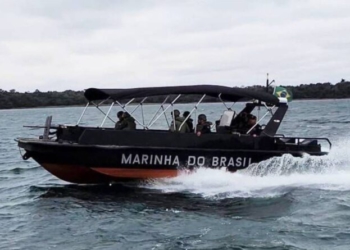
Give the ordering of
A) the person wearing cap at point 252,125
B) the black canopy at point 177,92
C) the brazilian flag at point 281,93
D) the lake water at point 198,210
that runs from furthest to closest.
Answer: the brazilian flag at point 281,93, the person wearing cap at point 252,125, the black canopy at point 177,92, the lake water at point 198,210

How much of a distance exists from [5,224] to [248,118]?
24.5ft

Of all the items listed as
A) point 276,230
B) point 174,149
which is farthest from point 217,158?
point 276,230

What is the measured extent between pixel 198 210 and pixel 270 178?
11.7 ft

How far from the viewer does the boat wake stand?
Answer: 17156 millimetres

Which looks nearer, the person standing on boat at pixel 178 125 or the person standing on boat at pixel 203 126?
the person standing on boat at pixel 178 125

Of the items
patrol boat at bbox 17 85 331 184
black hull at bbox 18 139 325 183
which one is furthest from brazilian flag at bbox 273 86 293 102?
black hull at bbox 18 139 325 183

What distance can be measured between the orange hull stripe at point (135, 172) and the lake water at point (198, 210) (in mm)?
262

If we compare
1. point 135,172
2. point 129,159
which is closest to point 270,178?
point 135,172

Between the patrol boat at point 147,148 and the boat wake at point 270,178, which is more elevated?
the patrol boat at point 147,148

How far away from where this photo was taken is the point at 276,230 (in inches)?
503

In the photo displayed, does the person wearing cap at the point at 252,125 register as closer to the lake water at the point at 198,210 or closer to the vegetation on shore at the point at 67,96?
the lake water at the point at 198,210

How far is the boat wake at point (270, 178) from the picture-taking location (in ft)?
56.3

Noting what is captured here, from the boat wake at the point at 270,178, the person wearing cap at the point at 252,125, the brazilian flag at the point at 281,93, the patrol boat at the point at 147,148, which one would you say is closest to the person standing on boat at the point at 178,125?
the patrol boat at the point at 147,148

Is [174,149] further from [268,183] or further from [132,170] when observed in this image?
[268,183]
